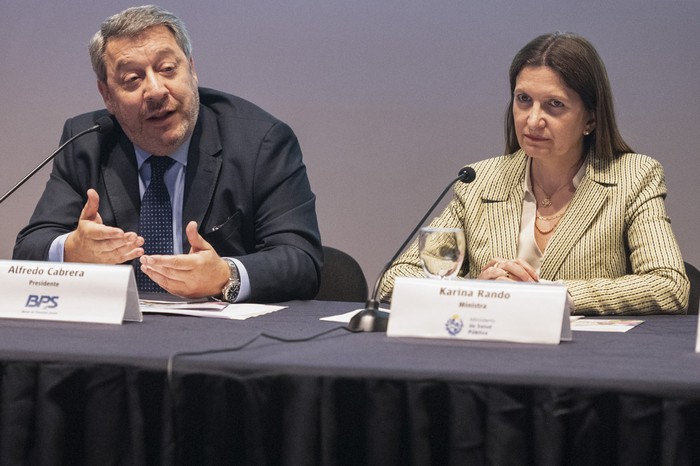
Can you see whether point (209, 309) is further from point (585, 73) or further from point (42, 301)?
point (585, 73)

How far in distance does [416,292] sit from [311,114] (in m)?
2.49

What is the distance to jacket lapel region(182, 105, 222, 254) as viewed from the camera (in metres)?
2.56

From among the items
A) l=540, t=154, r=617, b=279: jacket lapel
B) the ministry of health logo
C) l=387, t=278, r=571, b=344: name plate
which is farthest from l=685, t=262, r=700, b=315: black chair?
the ministry of health logo

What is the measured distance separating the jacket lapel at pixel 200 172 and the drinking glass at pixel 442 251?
38.9 inches

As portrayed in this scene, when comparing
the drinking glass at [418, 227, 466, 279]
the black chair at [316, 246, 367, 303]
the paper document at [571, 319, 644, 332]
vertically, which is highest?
the drinking glass at [418, 227, 466, 279]

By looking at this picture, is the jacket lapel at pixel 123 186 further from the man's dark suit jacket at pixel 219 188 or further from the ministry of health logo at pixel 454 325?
the ministry of health logo at pixel 454 325

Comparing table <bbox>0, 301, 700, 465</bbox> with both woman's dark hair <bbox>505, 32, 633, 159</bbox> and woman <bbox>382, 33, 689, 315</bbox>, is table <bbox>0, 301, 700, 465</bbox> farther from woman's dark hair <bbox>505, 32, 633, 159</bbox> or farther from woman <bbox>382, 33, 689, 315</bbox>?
woman's dark hair <bbox>505, 32, 633, 159</bbox>

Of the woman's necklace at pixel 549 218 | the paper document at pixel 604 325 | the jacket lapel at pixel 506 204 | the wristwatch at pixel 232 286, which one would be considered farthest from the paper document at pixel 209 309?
the woman's necklace at pixel 549 218

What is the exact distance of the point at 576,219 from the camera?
2551mm

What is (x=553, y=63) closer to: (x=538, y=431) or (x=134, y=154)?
(x=134, y=154)

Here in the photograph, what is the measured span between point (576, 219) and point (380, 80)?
1525 millimetres

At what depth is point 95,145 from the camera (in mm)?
2670

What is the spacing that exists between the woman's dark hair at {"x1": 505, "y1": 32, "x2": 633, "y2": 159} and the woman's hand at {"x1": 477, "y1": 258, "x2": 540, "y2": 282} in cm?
67

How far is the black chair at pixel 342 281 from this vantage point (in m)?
2.80
